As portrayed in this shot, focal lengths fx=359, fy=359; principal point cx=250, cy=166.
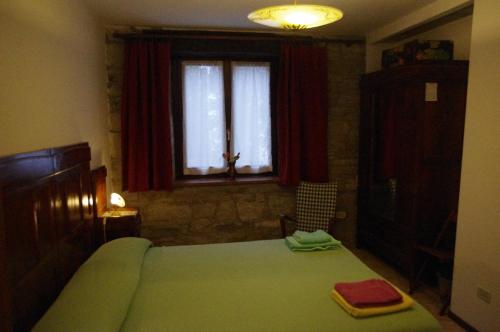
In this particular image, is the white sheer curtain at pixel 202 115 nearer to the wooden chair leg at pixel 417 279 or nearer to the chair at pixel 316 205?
the chair at pixel 316 205

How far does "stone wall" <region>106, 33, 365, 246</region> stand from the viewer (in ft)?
12.3

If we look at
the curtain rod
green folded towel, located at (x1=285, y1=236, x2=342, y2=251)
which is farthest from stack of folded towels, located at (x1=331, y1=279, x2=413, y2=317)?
the curtain rod

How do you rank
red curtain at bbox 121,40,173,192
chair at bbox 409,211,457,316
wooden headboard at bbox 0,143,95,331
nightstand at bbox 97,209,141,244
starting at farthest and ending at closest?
1. red curtain at bbox 121,40,173,192
2. nightstand at bbox 97,209,141,244
3. chair at bbox 409,211,457,316
4. wooden headboard at bbox 0,143,95,331

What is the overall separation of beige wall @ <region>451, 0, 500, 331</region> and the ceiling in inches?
32.1

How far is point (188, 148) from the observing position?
3.91 meters

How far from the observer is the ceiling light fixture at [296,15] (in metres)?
1.85

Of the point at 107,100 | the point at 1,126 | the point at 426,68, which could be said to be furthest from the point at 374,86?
the point at 1,126

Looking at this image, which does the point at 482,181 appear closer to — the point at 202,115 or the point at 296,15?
the point at 296,15

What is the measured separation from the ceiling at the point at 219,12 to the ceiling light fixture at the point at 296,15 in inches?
41.4

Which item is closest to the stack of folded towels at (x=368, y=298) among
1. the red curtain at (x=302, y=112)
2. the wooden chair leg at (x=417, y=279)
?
the wooden chair leg at (x=417, y=279)

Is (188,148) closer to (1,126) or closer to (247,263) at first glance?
(247,263)

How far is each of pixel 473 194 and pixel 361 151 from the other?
1628 mm

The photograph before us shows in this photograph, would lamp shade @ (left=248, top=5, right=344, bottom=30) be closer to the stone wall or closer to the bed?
the bed

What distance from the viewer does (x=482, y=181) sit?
2451mm
